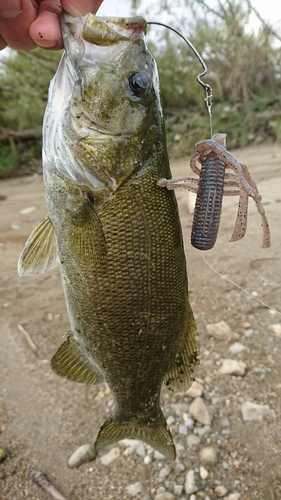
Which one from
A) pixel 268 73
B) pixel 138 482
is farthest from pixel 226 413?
pixel 268 73

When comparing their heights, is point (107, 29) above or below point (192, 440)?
above

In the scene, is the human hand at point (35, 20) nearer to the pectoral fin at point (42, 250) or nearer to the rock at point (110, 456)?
the pectoral fin at point (42, 250)

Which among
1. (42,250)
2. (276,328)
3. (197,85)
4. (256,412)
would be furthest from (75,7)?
(197,85)

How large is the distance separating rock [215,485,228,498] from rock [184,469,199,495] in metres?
0.10

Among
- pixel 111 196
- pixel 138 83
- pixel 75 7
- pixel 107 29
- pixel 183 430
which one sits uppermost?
pixel 75 7

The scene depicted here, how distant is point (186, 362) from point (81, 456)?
103 cm

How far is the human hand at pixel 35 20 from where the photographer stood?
1.56 metres

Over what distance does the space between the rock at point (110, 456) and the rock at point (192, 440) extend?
0.39 m

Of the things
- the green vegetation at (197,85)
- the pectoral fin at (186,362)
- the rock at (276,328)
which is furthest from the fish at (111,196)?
the green vegetation at (197,85)

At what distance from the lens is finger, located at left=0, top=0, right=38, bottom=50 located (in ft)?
5.81

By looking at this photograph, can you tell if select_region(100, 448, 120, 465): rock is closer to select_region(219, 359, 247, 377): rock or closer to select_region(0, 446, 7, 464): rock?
select_region(0, 446, 7, 464): rock

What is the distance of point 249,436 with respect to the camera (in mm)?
2348

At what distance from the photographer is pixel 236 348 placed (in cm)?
290

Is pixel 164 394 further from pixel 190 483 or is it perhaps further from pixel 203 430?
pixel 190 483
